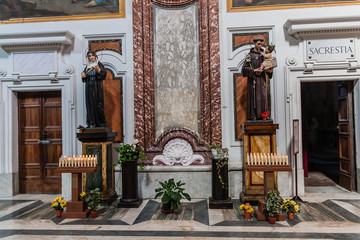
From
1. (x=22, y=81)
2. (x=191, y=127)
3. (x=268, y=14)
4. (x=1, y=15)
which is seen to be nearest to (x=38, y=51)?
(x=22, y=81)

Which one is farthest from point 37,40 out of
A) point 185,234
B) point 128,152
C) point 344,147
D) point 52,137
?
point 344,147

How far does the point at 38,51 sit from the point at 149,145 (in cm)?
345

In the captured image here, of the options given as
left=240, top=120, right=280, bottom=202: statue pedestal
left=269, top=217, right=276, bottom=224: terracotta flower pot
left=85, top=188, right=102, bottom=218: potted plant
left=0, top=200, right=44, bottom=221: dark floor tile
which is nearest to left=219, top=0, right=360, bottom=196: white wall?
left=240, top=120, right=280, bottom=202: statue pedestal

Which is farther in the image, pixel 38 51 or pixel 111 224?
pixel 38 51

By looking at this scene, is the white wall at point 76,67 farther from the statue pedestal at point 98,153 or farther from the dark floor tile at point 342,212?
the dark floor tile at point 342,212

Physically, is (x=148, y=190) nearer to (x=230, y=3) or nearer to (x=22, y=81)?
(x=22, y=81)

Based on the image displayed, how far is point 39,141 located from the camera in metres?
6.45

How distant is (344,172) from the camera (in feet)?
21.3

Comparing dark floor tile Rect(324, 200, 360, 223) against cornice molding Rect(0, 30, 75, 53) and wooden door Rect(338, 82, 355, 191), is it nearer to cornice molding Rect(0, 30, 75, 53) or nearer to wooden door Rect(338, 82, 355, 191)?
wooden door Rect(338, 82, 355, 191)

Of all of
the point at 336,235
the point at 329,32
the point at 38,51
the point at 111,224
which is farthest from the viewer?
the point at 38,51

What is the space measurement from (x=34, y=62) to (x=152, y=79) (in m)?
2.85

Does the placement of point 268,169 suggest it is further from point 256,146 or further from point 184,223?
point 184,223

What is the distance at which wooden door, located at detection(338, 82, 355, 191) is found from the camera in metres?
6.14

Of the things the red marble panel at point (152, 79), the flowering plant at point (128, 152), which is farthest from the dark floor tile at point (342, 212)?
the flowering plant at point (128, 152)
